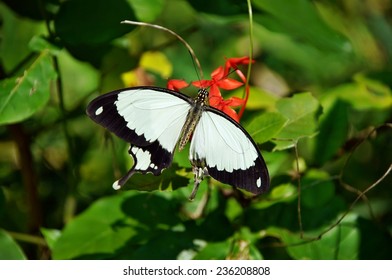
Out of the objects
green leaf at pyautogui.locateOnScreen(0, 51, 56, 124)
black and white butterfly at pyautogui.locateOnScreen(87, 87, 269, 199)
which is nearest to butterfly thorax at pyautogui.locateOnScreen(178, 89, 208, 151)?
black and white butterfly at pyautogui.locateOnScreen(87, 87, 269, 199)

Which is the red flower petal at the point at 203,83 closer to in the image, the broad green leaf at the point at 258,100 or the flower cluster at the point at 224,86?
the flower cluster at the point at 224,86

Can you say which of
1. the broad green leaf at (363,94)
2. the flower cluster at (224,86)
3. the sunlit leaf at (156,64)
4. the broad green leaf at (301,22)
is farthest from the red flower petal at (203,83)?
the sunlit leaf at (156,64)

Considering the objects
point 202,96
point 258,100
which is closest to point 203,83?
point 202,96

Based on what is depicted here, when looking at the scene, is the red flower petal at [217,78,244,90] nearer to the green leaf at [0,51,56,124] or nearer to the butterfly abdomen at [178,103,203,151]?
the butterfly abdomen at [178,103,203,151]

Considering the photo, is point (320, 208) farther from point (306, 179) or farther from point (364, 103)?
point (364, 103)

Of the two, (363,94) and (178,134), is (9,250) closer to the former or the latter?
(178,134)

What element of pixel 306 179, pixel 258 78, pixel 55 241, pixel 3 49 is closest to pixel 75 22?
pixel 3 49
